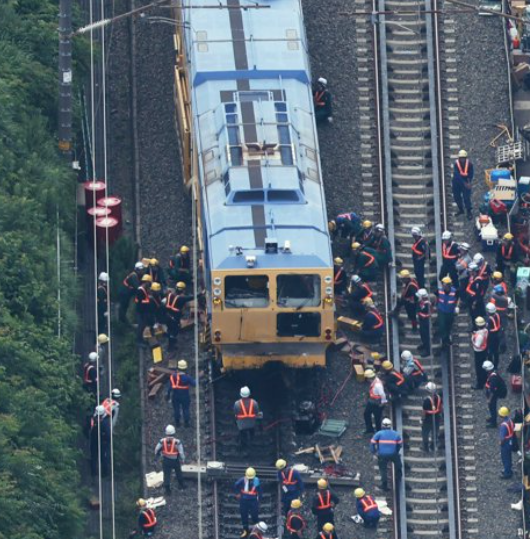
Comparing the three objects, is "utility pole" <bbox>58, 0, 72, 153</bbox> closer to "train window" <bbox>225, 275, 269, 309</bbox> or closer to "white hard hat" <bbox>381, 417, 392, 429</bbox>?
"train window" <bbox>225, 275, 269, 309</bbox>

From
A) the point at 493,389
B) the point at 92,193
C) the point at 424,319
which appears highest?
the point at 92,193

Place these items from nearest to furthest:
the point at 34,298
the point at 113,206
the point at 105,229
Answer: the point at 34,298
the point at 105,229
the point at 113,206

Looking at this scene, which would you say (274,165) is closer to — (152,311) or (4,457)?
(152,311)

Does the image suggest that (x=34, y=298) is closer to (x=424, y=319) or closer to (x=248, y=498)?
(x=248, y=498)

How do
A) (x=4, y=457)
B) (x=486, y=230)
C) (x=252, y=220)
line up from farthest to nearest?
(x=486, y=230), (x=252, y=220), (x=4, y=457)

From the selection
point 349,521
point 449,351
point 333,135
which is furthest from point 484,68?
point 349,521

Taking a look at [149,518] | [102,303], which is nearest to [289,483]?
[149,518]

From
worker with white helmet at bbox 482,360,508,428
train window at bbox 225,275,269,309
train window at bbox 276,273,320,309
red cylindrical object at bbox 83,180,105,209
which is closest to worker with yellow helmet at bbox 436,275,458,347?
worker with white helmet at bbox 482,360,508,428
